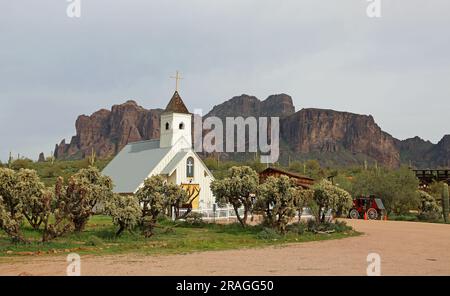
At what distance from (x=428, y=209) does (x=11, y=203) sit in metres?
31.5

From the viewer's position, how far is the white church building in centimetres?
3778

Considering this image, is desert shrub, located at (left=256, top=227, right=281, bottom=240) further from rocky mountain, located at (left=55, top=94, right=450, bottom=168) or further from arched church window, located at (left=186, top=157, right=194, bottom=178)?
rocky mountain, located at (left=55, top=94, right=450, bottom=168)

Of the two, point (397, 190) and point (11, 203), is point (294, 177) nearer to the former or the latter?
point (397, 190)

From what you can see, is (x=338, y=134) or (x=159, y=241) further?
(x=338, y=134)

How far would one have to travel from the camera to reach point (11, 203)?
17.0m

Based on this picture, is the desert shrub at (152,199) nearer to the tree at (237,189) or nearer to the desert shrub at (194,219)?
the tree at (237,189)

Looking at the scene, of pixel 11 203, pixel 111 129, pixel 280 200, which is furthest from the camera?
pixel 111 129

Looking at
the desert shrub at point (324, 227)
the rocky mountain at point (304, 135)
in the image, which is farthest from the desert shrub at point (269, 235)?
the rocky mountain at point (304, 135)

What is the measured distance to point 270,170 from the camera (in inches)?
1789

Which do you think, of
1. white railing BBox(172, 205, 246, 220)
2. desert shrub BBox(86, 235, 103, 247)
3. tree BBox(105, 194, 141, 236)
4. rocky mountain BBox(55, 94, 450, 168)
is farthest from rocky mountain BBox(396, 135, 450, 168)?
desert shrub BBox(86, 235, 103, 247)

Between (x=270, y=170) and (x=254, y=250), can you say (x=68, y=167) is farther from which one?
(x=254, y=250)

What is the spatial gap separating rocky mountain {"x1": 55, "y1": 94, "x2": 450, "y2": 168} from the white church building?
103990mm

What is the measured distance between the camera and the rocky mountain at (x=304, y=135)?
153m

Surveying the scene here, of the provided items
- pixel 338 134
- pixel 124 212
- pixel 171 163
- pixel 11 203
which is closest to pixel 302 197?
pixel 124 212
